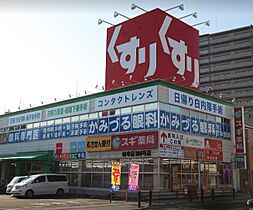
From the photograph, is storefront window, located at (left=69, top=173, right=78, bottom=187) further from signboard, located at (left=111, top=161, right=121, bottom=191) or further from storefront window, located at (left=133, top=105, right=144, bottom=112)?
signboard, located at (left=111, top=161, right=121, bottom=191)

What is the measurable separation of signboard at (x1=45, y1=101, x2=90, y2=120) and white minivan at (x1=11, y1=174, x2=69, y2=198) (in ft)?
19.6

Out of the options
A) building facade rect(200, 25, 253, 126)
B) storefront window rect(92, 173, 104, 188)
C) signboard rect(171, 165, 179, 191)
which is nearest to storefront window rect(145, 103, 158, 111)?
signboard rect(171, 165, 179, 191)

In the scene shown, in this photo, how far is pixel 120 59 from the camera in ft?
99.8

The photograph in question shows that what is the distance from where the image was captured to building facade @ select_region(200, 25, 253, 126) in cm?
7819

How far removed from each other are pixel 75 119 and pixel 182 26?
491 inches

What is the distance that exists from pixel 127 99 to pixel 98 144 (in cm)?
406

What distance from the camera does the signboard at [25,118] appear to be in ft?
106

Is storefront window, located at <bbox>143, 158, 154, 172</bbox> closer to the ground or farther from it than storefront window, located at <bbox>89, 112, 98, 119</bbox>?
closer to the ground

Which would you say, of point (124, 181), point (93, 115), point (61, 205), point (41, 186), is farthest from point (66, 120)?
point (61, 205)

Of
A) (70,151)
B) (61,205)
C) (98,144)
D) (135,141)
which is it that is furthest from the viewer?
(70,151)

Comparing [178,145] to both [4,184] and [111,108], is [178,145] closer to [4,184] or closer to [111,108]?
[111,108]

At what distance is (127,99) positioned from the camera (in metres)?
25.0

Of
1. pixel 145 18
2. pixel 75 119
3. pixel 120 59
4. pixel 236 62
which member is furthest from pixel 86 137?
pixel 236 62

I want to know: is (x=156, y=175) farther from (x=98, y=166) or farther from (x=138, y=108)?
(x=98, y=166)
